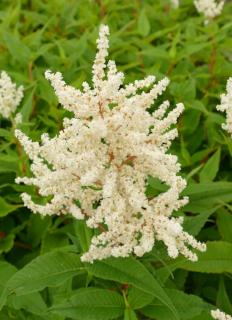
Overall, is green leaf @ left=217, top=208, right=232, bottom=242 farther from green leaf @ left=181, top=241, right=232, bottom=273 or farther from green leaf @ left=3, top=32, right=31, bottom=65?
green leaf @ left=3, top=32, right=31, bottom=65

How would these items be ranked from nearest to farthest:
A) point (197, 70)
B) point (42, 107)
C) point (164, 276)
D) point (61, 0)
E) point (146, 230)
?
Result: point (146, 230), point (164, 276), point (42, 107), point (197, 70), point (61, 0)

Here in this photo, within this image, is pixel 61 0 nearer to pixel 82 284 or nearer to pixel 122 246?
pixel 82 284

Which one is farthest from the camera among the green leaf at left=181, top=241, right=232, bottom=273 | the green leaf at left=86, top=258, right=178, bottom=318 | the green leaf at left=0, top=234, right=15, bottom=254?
the green leaf at left=0, top=234, right=15, bottom=254

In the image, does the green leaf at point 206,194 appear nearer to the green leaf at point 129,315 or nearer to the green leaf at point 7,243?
the green leaf at point 129,315

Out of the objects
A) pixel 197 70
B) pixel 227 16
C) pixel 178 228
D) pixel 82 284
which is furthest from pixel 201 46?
pixel 178 228

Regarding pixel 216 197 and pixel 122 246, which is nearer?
pixel 122 246

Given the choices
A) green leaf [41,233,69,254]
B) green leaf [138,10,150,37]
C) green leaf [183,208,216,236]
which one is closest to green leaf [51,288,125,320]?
green leaf [183,208,216,236]
